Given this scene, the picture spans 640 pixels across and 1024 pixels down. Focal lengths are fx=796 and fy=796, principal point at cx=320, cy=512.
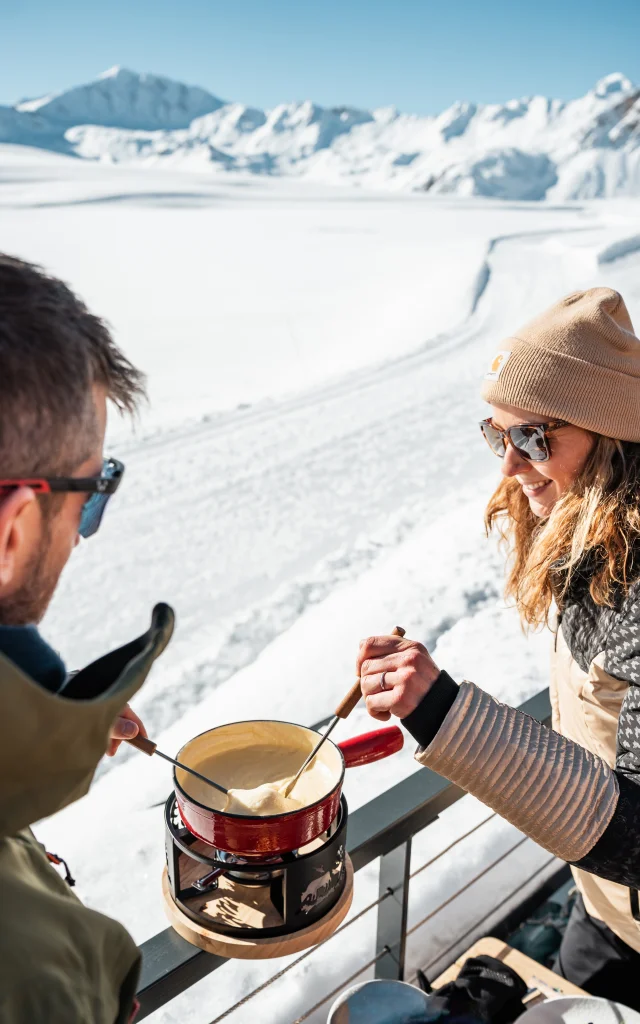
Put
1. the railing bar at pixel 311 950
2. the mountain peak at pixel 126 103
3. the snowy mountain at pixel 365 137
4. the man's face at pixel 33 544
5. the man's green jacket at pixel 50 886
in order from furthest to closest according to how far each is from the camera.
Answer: the mountain peak at pixel 126 103, the snowy mountain at pixel 365 137, the railing bar at pixel 311 950, the man's face at pixel 33 544, the man's green jacket at pixel 50 886

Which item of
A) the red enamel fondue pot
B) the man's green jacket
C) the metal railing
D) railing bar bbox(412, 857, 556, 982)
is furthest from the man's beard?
railing bar bbox(412, 857, 556, 982)

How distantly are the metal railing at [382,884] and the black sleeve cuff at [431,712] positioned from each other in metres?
0.21

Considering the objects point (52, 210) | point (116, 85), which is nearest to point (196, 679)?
point (52, 210)

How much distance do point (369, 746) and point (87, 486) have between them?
0.75m

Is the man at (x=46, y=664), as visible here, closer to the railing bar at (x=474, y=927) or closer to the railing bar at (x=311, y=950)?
the railing bar at (x=311, y=950)

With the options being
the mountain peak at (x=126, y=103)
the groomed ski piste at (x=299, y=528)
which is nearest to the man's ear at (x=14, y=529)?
the groomed ski piste at (x=299, y=528)

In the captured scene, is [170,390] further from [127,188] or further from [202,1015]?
[127,188]

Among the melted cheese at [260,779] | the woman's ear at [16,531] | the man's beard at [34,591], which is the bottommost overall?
the melted cheese at [260,779]

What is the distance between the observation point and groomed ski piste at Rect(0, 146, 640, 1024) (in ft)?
9.32

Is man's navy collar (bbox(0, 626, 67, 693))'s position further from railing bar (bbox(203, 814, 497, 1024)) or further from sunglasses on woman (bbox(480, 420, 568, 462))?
sunglasses on woman (bbox(480, 420, 568, 462))

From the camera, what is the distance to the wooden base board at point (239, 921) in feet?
3.71

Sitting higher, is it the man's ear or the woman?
the man's ear

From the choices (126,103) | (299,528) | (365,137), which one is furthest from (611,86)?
(299,528)

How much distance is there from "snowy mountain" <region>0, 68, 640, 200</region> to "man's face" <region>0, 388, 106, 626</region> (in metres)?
104
